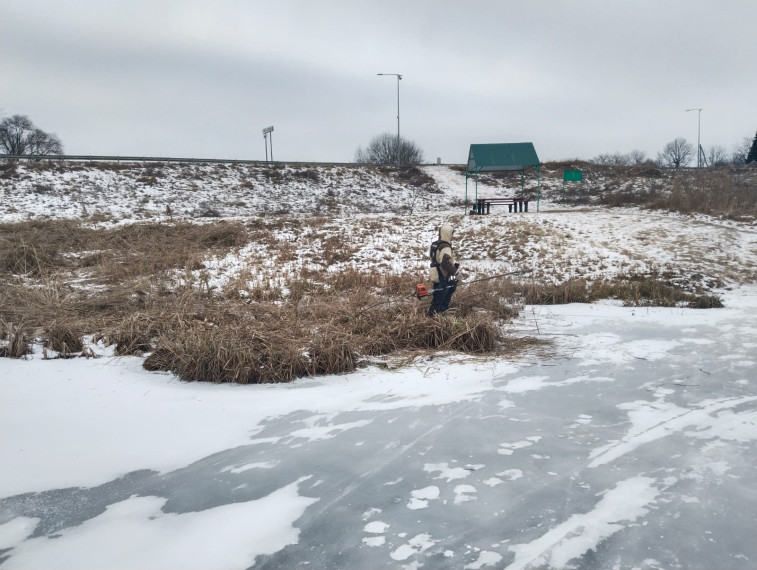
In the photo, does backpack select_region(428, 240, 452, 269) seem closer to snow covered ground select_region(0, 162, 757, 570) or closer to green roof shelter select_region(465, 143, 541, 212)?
snow covered ground select_region(0, 162, 757, 570)

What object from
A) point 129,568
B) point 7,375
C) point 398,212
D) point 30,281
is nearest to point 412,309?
point 7,375

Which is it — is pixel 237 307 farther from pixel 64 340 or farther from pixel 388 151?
pixel 388 151

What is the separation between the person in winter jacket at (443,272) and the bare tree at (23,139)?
54.2m

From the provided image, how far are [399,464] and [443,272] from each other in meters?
5.69

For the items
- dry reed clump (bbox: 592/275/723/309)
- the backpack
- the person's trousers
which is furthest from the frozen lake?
dry reed clump (bbox: 592/275/723/309)

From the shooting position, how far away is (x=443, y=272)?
32.0 ft

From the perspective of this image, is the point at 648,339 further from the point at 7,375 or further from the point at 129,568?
the point at 7,375

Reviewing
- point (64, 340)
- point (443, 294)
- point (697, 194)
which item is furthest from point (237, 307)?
point (697, 194)

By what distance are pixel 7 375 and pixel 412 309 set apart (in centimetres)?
580

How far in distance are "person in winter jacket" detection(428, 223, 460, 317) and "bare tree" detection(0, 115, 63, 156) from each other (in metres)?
54.2

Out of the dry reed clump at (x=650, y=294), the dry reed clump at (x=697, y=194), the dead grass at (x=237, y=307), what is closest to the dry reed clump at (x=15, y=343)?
the dead grass at (x=237, y=307)

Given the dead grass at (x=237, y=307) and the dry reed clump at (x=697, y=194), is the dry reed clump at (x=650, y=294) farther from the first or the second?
the dry reed clump at (x=697, y=194)

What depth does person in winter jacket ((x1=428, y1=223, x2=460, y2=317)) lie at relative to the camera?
9.65 meters

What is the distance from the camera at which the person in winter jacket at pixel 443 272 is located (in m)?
9.65
